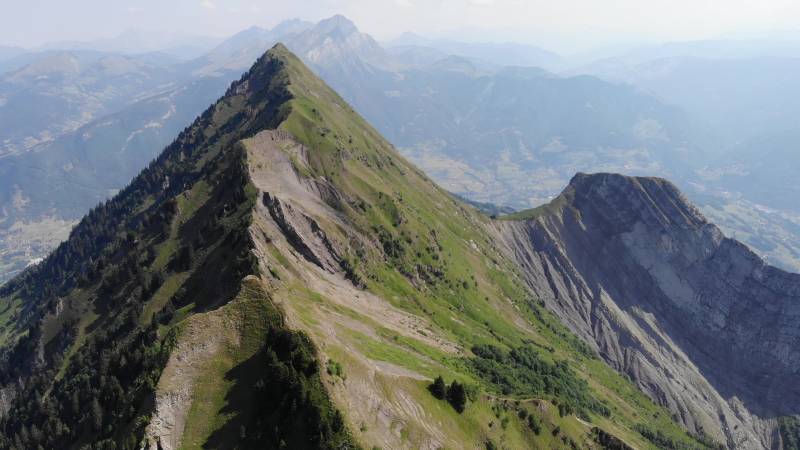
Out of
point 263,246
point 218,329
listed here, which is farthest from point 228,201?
point 218,329

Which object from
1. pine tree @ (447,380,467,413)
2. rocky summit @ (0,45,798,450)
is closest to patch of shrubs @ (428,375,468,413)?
pine tree @ (447,380,467,413)

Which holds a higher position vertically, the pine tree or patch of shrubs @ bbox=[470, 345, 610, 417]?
the pine tree

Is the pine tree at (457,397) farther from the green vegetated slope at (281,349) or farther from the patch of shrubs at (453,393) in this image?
the green vegetated slope at (281,349)

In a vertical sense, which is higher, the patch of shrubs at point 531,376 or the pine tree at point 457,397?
the pine tree at point 457,397

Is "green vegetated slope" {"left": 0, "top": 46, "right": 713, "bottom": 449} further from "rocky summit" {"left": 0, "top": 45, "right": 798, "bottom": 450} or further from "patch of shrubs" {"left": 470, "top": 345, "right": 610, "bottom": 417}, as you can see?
"patch of shrubs" {"left": 470, "top": 345, "right": 610, "bottom": 417}

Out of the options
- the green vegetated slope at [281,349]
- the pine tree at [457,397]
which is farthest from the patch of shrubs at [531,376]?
the pine tree at [457,397]

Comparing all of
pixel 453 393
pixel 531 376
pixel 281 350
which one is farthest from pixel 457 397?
pixel 531 376

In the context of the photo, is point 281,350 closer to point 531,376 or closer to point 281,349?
point 281,349

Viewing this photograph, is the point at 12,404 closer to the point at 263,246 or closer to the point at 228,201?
the point at 228,201
